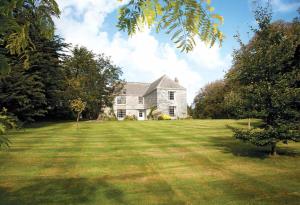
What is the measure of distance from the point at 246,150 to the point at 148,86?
46771mm

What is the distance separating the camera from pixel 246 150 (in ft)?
45.1

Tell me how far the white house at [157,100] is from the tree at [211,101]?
340 cm

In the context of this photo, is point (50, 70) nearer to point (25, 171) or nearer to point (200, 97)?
point (25, 171)

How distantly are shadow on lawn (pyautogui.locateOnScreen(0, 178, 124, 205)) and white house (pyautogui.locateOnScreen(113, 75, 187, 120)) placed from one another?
132 ft

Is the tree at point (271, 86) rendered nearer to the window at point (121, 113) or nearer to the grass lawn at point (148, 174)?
the grass lawn at point (148, 174)

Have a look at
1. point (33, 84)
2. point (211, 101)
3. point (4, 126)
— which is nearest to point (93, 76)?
point (33, 84)

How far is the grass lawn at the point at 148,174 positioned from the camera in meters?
7.02

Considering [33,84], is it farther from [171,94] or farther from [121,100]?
[171,94]

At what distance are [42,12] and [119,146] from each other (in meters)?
12.8

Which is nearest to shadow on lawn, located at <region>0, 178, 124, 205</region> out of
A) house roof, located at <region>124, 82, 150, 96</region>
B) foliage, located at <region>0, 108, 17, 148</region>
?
foliage, located at <region>0, 108, 17, 148</region>

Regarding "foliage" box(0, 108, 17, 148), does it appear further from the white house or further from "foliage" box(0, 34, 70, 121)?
the white house

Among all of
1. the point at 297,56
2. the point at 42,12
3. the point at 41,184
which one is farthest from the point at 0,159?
the point at 297,56

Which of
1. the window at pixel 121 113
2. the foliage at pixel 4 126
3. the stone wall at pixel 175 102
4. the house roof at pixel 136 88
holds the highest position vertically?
the house roof at pixel 136 88

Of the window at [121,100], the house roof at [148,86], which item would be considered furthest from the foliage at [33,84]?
the house roof at [148,86]
